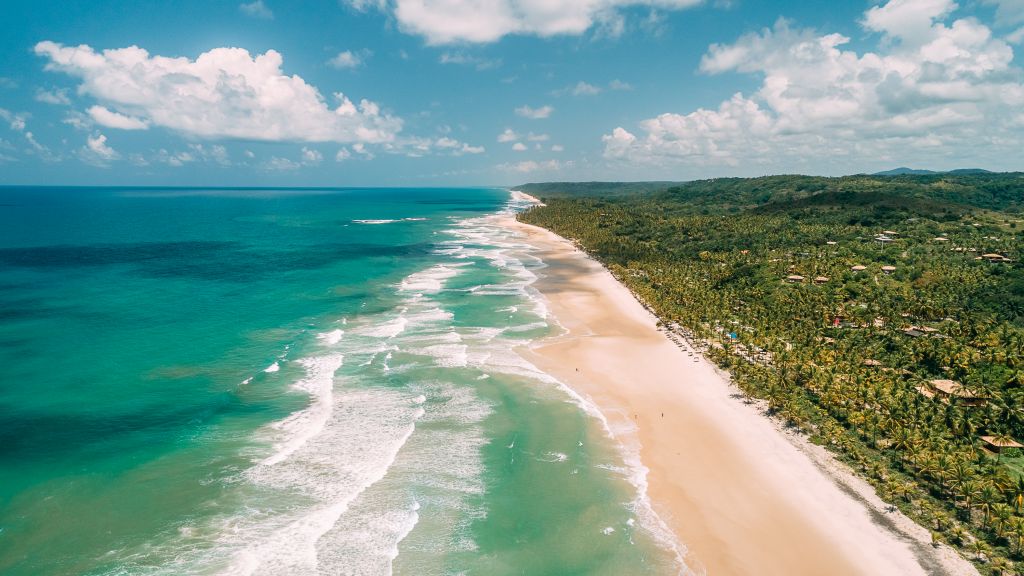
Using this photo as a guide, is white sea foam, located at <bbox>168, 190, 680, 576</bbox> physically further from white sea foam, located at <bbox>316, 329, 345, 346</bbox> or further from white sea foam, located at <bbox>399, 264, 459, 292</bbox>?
white sea foam, located at <bbox>399, 264, 459, 292</bbox>

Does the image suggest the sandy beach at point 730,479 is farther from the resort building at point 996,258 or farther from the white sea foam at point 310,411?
the resort building at point 996,258

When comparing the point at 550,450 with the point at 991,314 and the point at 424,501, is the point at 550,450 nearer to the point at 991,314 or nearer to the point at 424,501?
the point at 424,501

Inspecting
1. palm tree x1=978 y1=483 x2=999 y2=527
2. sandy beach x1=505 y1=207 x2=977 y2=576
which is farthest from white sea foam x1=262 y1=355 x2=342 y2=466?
palm tree x1=978 y1=483 x2=999 y2=527

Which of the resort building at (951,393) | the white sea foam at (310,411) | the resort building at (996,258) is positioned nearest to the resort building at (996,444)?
the resort building at (951,393)

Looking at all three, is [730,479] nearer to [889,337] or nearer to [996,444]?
[996,444]

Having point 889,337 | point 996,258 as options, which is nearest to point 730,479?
point 889,337

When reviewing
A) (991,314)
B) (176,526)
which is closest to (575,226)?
(991,314)
